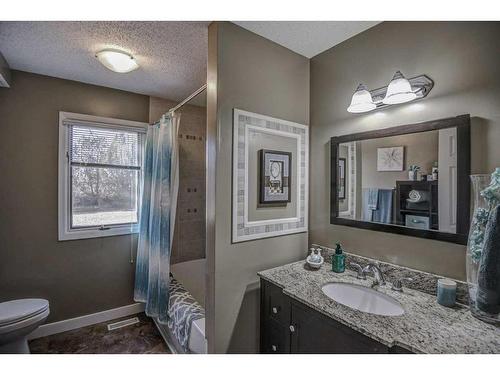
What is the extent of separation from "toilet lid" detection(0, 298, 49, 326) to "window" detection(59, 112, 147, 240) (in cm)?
55

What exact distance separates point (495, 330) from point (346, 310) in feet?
1.67

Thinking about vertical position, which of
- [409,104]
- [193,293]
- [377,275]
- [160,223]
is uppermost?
[409,104]

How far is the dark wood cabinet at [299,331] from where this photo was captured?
0.94 m

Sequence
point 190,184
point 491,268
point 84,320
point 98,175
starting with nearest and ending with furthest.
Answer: point 491,268
point 84,320
point 98,175
point 190,184

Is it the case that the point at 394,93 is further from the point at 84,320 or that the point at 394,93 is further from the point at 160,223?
the point at 84,320

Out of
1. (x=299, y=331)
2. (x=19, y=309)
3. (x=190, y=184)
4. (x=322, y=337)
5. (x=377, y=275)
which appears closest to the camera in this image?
(x=322, y=337)

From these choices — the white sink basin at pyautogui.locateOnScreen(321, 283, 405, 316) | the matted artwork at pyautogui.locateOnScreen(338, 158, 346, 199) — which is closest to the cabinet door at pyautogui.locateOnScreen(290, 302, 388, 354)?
the white sink basin at pyautogui.locateOnScreen(321, 283, 405, 316)

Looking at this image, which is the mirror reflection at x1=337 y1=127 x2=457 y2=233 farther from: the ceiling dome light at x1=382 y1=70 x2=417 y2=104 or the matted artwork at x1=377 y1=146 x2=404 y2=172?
the ceiling dome light at x1=382 y1=70 x2=417 y2=104

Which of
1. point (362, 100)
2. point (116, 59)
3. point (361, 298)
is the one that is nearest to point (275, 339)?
point (361, 298)

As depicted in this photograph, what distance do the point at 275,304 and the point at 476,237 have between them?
38.7 inches

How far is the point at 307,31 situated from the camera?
1479 mm

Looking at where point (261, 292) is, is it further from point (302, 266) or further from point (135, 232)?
point (135, 232)

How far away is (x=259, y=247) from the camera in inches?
60.4
